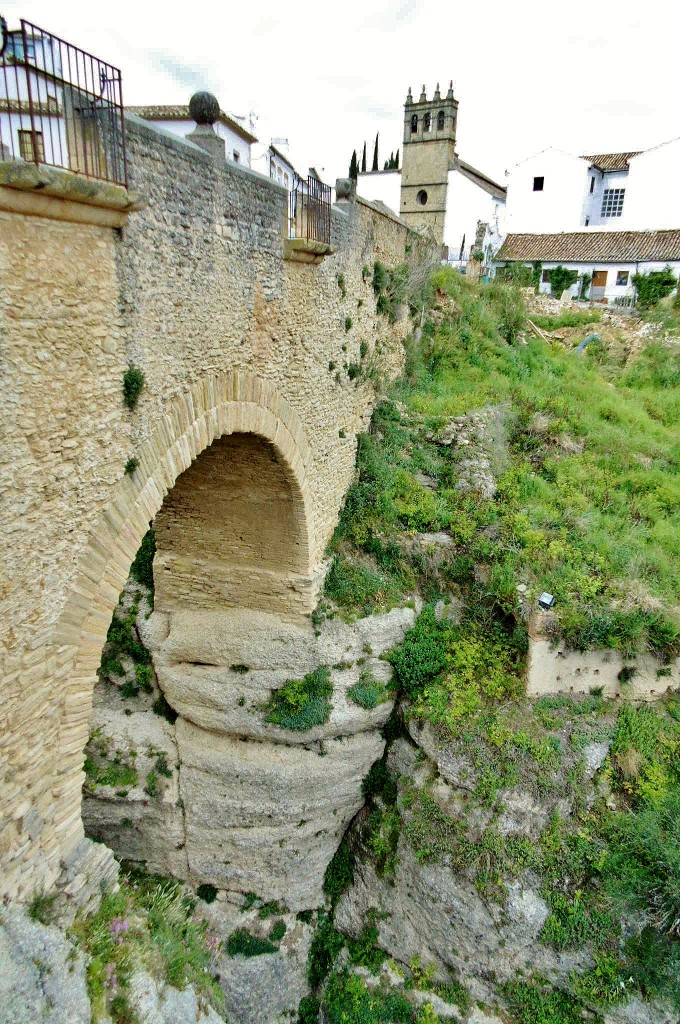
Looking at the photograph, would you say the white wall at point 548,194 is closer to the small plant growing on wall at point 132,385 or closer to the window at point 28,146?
the small plant growing on wall at point 132,385

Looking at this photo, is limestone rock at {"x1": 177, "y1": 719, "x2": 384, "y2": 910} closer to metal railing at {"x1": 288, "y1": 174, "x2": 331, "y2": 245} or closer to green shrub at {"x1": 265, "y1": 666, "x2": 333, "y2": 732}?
green shrub at {"x1": 265, "y1": 666, "x2": 333, "y2": 732}

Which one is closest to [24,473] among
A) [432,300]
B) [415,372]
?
[415,372]

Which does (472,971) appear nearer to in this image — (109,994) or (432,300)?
(109,994)

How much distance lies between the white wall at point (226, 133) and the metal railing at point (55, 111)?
629cm

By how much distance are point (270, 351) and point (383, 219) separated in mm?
5639

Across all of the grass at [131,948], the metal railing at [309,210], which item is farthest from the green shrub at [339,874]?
the metal railing at [309,210]

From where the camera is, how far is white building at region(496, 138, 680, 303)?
22578mm

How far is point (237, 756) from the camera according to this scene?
9555 mm

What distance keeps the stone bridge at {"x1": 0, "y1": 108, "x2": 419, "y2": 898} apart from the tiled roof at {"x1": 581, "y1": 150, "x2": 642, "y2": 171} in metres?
22.0

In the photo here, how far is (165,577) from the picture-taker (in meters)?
10.1

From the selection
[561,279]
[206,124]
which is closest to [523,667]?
[206,124]

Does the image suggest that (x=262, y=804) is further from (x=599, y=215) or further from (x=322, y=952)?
(x=599, y=215)

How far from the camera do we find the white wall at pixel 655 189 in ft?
76.4

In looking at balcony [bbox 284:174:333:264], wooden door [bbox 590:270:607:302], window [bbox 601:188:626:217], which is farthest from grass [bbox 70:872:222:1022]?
window [bbox 601:188:626:217]
